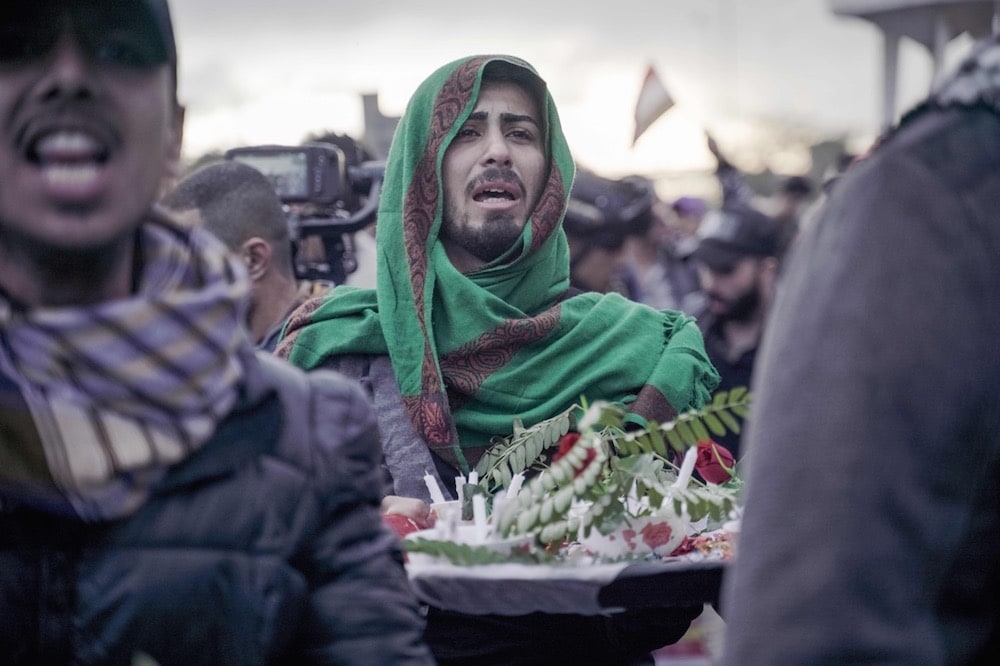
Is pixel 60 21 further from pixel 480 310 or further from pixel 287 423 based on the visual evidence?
pixel 480 310

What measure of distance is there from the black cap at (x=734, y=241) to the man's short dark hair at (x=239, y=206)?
2685mm

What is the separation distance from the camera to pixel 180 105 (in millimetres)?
2047

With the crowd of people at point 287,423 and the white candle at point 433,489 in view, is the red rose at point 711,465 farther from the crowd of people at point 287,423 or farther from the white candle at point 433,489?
the crowd of people at point 287,423

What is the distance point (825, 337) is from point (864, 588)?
0.73 ft

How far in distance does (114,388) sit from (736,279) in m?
5.86

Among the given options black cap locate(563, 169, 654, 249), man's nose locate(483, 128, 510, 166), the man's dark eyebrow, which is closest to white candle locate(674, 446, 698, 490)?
man's nose locate(483, 128, 510, 166)

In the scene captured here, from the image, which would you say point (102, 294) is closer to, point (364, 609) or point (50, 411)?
point (50, 411)

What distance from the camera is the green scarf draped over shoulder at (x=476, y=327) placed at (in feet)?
12.9

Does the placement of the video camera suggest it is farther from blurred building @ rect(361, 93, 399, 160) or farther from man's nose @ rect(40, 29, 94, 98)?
man's nose @ rect(40, 29, 94, 98)

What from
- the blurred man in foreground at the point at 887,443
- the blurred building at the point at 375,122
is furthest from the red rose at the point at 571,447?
the blurred building at the point at 375,122

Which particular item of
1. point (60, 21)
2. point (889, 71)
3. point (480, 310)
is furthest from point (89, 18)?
point (889, 71)

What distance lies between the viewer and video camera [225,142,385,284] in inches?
209

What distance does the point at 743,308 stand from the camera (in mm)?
→ 7180

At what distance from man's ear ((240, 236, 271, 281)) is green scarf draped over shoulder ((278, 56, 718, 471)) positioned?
4.00 ft
